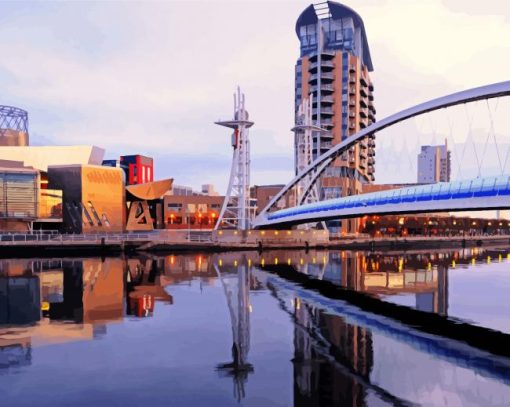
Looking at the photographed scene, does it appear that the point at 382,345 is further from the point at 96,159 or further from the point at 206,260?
the point at 96,159

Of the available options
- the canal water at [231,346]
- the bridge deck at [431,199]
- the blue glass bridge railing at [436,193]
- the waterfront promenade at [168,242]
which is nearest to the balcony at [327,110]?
the waterfront promenade at [168,242]

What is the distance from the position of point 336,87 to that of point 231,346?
11575cm

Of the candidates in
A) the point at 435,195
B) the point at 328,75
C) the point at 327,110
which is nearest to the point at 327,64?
the point at 328,75

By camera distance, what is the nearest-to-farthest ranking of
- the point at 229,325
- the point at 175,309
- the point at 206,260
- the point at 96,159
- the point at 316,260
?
the point at 229,325, the point at 175,309, the point at 206,260, the point at 316,260, the point at 96,159

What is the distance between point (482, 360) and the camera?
18.0 meters

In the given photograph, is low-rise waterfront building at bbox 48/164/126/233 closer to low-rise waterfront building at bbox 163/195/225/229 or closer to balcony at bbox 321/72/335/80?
low-rise waterfront building at bbox 163/195/225/229

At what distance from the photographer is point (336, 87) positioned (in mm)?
126125

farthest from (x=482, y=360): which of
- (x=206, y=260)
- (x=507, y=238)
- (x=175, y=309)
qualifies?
(x=507, y=238)

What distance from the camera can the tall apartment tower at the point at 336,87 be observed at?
384 ft

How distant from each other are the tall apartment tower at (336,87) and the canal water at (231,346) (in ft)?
255

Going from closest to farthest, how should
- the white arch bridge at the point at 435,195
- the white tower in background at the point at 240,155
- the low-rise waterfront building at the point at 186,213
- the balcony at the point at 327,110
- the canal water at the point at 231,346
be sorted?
the canal water at the point at 231,346
the white arch bridge at the point at 435,195
the white tower in background at the point at 240,155
the low-rise waterfront building at the point at 186,213
the balcony at the point at 327,110

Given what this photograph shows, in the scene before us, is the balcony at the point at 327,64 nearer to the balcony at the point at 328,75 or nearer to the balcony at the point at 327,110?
the balcony at the point at 328,75

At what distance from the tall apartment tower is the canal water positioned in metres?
77.6

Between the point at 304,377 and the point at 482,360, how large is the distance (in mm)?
7809
